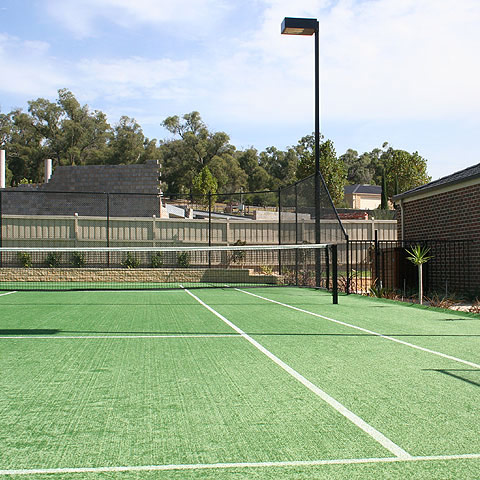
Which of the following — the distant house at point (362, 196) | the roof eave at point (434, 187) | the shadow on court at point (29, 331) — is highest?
the distant house at point (362, 196)

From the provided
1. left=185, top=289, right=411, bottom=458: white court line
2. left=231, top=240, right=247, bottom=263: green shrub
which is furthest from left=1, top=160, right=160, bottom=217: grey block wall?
left=185, top=289, right=411, bottom=458: white court line

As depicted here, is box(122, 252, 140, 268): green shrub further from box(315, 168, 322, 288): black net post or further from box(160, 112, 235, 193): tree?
box(160, 112, 235, 193): tree

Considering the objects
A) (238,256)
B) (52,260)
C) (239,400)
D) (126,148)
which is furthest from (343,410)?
(126,148)

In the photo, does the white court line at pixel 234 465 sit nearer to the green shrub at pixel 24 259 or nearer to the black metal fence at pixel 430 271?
the black metal fence at pixel 430 271

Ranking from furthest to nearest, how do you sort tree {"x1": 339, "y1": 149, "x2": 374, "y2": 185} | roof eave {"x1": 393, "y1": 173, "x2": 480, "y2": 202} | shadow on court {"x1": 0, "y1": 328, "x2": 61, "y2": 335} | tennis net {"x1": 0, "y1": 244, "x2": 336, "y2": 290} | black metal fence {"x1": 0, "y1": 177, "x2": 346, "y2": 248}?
tree {"x1": 339, "y1": 149, "x2": 374, "y2": 185}, tennis net {"x1": 0, "y1": 244, "x2": 336, "y2": 290}, black metal fence {"x1": 0, "y1": 177, "x2": 346, "y2": 248}, roof eave {"x1": 393, "y1": 173, "x2": 480, "y2": 202}, shadow on court {"x1": 0, "y1": 328, "x2": 61, "y2": 335}

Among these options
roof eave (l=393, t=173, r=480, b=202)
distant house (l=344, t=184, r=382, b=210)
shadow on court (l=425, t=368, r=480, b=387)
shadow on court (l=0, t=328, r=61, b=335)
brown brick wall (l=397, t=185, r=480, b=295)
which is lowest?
shadow on court (l=425, t=368, r=480, b=387)

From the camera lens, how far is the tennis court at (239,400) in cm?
327

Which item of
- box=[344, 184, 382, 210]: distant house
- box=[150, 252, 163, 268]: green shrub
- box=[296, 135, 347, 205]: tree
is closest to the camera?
box=[150, 252, 163, 268]: green shrub

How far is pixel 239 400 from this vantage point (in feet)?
15.1

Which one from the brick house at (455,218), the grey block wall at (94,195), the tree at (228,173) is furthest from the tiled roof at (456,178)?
the tree at (228,173)

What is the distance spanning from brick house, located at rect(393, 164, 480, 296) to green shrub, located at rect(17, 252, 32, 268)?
13.8 m

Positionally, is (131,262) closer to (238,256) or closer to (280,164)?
(238,256)

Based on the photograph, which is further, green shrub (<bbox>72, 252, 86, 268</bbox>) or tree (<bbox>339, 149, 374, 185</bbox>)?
tree (<bbox>339, 149, 374, 185</bbox>)

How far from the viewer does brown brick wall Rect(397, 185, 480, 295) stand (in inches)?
575
